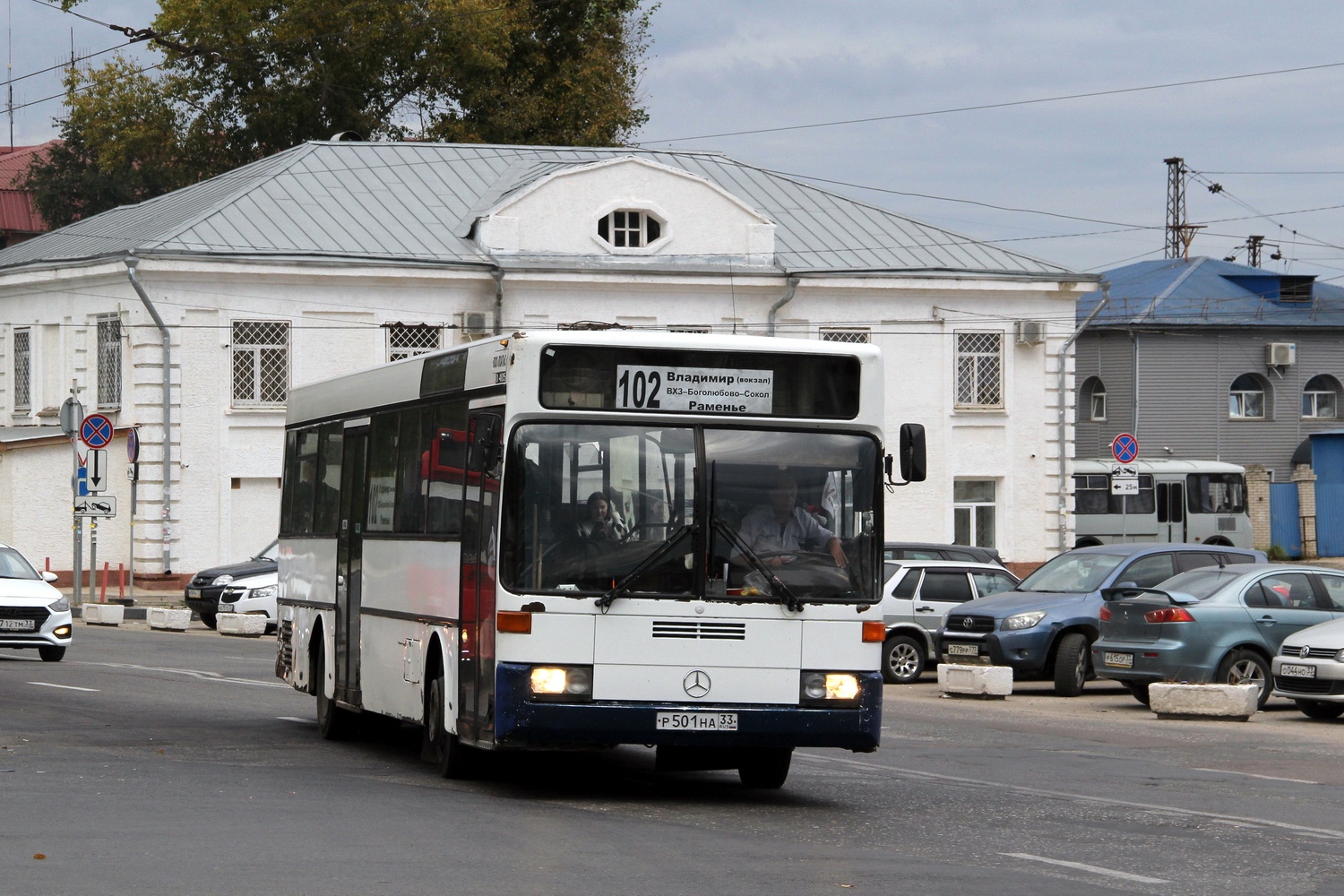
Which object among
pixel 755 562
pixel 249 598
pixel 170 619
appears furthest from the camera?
pixel 249 598

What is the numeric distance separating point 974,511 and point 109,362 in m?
19.1

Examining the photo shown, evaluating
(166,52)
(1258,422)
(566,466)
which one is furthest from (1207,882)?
(1258,422)

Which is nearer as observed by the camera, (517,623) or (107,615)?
(517,623)

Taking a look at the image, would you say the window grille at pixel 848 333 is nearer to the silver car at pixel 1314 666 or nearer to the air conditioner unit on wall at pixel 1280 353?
the air conditioner unit on wall at pixel 1280 353

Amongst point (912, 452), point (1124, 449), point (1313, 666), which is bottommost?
point (1313, 666)

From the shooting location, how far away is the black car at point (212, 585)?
112 feet

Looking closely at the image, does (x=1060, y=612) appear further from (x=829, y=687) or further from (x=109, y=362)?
(x=109, y=362)

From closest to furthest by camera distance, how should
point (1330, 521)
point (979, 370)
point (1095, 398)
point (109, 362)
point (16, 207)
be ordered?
1. point (109, 362)
2. point (979, 370)
3. point (1330, 521)
4. point (1095, 398)
5. point (16, 207)

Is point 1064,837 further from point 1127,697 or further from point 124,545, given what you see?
→ point 124,545

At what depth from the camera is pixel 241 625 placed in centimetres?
3256

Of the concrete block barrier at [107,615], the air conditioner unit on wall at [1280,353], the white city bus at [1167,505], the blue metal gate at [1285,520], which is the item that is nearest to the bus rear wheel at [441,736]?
the concrete block barrier at [107,615]

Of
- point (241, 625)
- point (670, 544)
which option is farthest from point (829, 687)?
point (241, 625)

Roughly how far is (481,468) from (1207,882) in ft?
16.3

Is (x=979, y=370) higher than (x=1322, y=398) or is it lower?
lower
